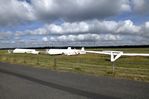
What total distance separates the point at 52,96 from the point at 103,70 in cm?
1121

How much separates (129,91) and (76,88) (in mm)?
2546

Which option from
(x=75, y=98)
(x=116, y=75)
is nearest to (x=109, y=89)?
(x=75, y=98)

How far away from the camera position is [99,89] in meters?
13.1

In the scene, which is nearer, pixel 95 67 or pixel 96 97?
pixel 96 97

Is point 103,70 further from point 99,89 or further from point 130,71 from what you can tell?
point 99,89

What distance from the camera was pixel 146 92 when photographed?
12062mm

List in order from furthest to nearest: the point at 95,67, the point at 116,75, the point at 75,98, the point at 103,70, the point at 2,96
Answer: the point at 95,67, the point at 103,70, the point at 116,75, the point at 2,96, the point at 75,98

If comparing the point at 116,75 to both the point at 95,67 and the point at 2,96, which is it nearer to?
the point at 95,67

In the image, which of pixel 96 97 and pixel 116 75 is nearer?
pixel 96 97

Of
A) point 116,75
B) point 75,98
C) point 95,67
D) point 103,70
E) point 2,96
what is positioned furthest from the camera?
point 95,67

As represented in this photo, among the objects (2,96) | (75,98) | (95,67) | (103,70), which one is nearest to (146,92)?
(75,98)

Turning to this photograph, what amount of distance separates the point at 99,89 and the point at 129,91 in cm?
142

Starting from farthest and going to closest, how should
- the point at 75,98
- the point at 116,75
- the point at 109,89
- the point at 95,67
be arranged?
the point at 95,67
the point at 116,75
the point at 109,89
the point at 75,98

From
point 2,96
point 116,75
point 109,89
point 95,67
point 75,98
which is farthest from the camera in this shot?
point 95,67
